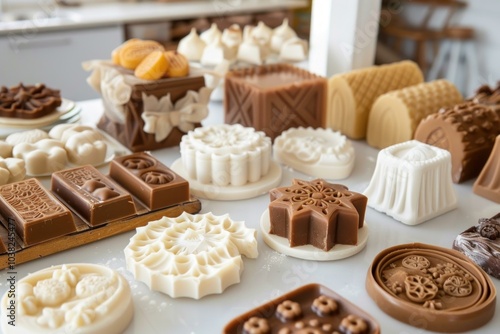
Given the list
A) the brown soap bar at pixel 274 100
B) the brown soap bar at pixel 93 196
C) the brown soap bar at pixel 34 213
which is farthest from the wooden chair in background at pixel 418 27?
the brown soap bar at pixel 34 213

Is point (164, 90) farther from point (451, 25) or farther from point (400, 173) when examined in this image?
point (451, 25)

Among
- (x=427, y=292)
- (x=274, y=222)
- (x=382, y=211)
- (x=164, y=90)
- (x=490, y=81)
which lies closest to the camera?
(x=427, y=292)

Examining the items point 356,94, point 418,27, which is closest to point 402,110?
point 356,94

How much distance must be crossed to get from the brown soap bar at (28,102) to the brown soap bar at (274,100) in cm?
51

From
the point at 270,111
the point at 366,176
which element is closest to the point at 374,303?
the point at 366,176

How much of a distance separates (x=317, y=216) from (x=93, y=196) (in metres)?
0.46

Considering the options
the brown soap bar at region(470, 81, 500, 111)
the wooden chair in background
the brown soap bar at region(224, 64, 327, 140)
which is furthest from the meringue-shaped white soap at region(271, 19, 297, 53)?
the wooden chair in background

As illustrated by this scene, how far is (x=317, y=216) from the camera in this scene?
1087 mm

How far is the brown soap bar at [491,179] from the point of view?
134 cm

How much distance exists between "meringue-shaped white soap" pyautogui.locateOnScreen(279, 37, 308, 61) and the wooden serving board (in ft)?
2.92

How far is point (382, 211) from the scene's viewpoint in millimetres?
1284

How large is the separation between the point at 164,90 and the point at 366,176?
0.58 m

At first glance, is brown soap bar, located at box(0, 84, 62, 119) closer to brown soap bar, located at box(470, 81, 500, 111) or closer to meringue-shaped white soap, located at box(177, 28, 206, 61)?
meringue-shaped white soap, located at box(177, 28, 206, 61)

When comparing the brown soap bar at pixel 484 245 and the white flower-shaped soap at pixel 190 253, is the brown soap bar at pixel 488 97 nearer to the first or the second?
the brown soap bar at pixel 484 245
